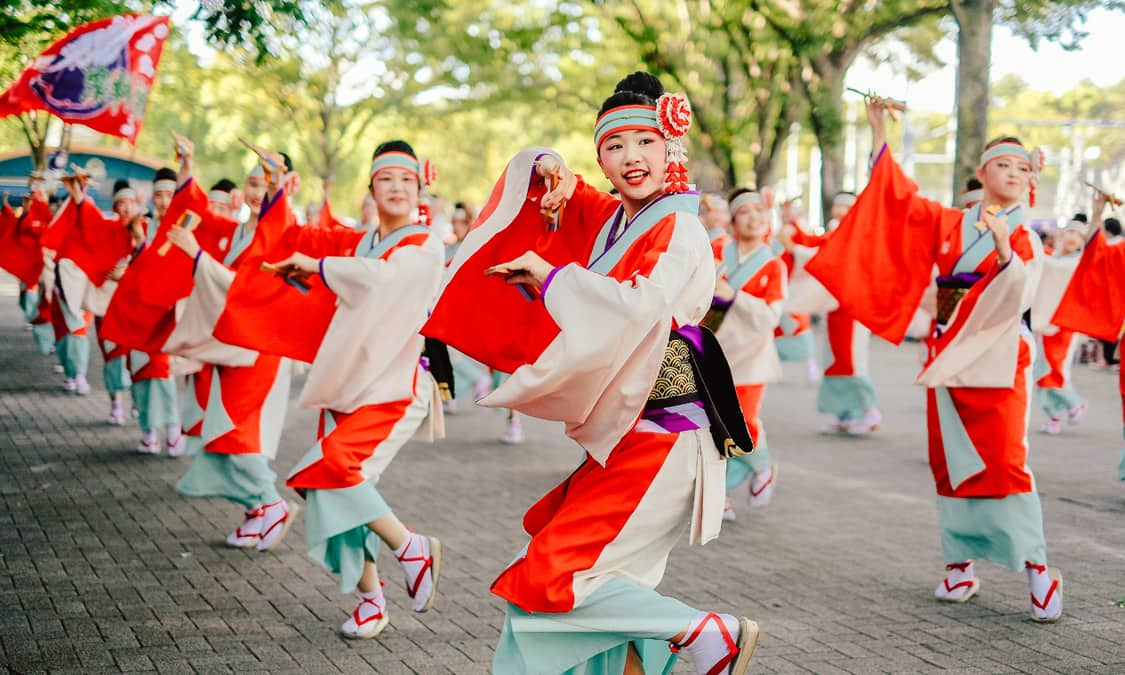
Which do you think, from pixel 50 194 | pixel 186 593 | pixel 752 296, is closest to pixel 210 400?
pixel 186 593

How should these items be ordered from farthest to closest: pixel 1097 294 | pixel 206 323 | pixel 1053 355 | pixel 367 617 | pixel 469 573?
pixel 1053 355
pixel 1097 294
pixel 206 323
pixel 469 573
pixel 367 617

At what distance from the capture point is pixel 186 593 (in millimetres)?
5656

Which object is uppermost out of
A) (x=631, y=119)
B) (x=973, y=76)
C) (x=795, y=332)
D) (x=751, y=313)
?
(x=973, y=76)

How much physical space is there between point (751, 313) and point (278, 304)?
335 centimetres

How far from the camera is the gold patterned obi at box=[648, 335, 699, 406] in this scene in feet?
11.4

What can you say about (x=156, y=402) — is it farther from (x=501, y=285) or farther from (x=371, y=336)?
(x=501, y=285)

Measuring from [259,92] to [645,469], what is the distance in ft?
93.4

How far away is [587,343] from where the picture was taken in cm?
314

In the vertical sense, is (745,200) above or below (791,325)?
above

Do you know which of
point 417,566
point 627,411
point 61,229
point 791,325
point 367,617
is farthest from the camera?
point 791,325

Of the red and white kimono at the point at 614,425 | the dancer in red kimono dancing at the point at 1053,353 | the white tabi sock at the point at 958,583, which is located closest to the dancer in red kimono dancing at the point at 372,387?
the red and white kimono at the point at 614,425

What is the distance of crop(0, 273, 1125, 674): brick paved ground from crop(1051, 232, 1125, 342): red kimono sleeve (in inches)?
46.5

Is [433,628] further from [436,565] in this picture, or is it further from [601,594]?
[601,594]

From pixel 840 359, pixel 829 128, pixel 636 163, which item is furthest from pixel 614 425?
pixel 829 128
